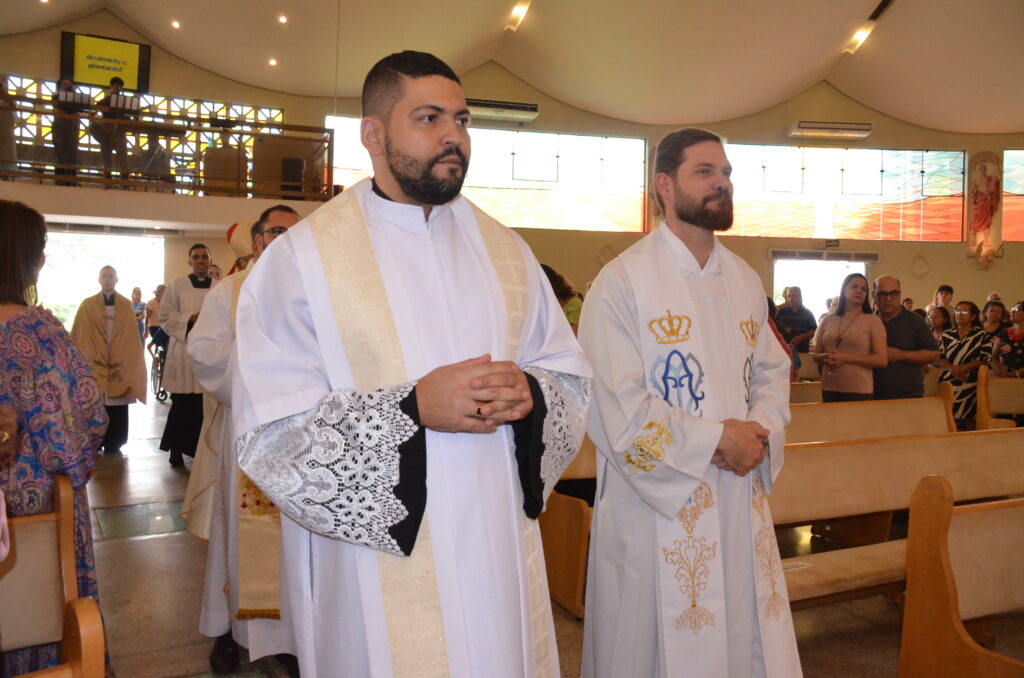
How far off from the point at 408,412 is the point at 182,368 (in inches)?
227

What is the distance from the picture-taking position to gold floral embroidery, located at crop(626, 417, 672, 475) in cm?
217

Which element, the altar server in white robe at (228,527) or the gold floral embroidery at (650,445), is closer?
the gold floral embroidery at (650,445)

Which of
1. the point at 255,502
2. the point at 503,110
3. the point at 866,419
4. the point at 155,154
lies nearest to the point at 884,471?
the point at 866,419

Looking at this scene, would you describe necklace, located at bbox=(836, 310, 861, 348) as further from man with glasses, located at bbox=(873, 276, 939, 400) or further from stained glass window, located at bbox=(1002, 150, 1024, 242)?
stained glass window, located at bbox=(1002, 150, 1024, 242)

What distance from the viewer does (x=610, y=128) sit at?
578 inches

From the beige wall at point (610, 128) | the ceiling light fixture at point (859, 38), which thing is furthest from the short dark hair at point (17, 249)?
the ceiling light fixture at point (859, 38)

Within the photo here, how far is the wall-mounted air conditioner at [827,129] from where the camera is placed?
1480 cm

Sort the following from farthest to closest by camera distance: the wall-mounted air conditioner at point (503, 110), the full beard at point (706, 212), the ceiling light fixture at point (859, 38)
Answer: the ceiling light fixture at point (859, 38), the wall-mounted air conditioner at point (503, 110), the full beard at point (706, 212)

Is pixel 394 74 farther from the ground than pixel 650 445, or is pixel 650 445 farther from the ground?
pixel 394 74

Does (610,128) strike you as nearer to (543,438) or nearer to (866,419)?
(866,419)

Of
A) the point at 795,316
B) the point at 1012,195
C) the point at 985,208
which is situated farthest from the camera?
the point at 1012,195

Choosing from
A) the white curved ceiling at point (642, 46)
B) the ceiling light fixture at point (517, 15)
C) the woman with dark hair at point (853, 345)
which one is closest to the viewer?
the woman with dark hair at point (853, 345)

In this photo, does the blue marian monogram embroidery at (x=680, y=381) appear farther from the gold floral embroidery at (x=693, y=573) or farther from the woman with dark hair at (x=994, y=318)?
the woman with dark hair at (x=994, y=318)

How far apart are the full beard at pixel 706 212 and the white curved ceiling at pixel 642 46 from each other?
33.7 feet
